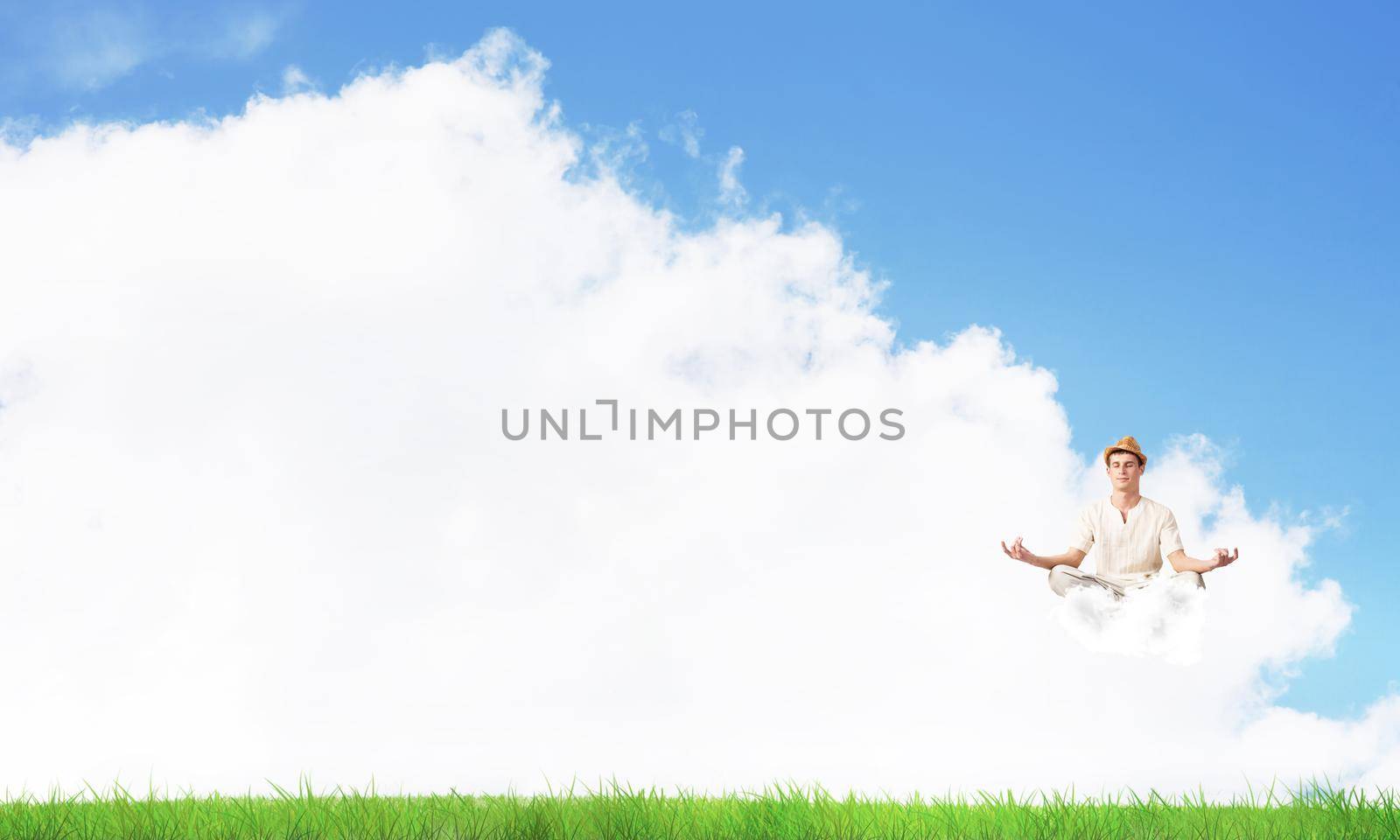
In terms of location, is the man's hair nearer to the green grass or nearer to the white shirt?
the white shirt

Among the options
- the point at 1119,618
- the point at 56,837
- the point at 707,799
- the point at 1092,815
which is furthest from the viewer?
the point at 1119,618

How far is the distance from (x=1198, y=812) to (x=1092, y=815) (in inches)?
34.7

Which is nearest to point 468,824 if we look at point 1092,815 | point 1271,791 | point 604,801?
point 604,801

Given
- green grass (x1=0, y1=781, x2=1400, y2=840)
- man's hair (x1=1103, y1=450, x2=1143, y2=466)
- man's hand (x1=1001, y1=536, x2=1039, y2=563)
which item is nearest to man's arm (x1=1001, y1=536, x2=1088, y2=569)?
man's hand (x1=1001, y1=536, x2=1039, y2=563)

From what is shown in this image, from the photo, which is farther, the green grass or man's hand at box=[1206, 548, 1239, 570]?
man's hand at box=[1206, 548, 1239, 570]

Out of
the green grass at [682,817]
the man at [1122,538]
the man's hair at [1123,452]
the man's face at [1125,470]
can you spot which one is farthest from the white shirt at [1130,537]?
the green grass at [682,817]

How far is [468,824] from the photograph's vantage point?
6238mm

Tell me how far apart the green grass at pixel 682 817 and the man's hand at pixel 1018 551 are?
1.84 m

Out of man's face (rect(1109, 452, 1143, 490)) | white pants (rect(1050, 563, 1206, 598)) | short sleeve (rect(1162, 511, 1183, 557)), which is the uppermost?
man's face (rect(1109, 452, 1143, 490))

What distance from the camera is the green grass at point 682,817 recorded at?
618cm

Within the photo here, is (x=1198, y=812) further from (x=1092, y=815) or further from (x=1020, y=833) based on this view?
(x=1020, y=833)

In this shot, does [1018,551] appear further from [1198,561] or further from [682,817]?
[682,817]

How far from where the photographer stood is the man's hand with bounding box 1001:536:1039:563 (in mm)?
8180

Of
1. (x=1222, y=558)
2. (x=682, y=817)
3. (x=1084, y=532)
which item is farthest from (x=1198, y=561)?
(x=682, y=817)
